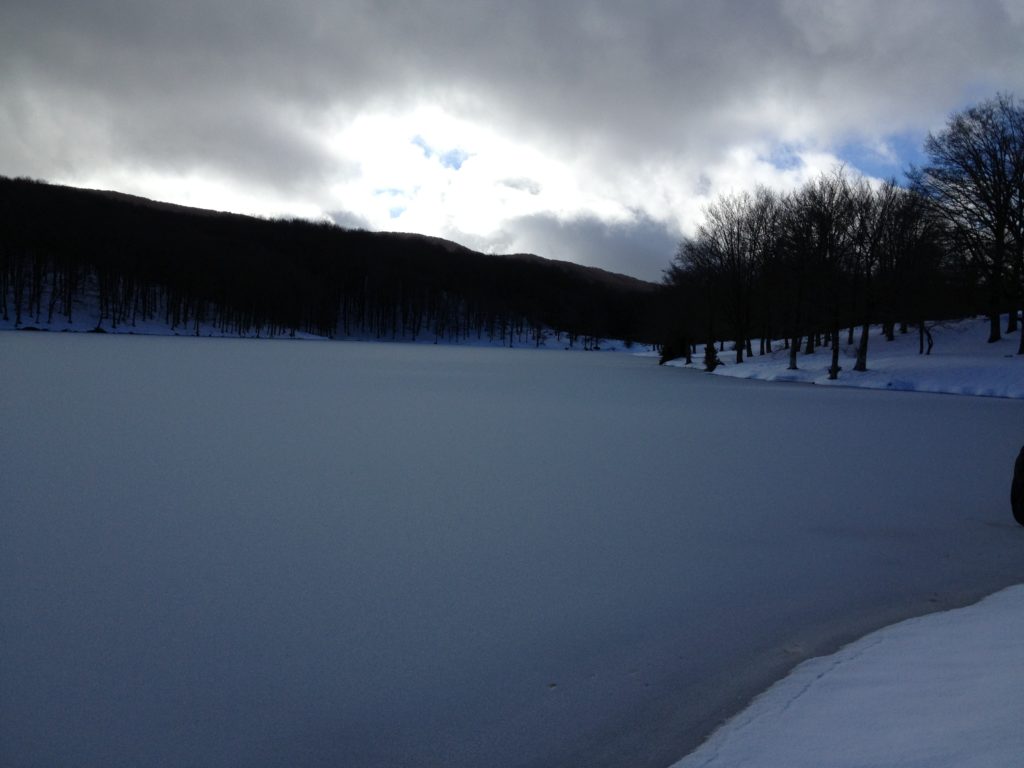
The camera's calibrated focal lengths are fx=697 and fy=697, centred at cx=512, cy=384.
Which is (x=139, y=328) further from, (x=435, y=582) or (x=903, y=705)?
(x=903, y=705)

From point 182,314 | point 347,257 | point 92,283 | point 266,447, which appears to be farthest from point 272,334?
point 266,447

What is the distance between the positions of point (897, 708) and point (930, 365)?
30.4 m

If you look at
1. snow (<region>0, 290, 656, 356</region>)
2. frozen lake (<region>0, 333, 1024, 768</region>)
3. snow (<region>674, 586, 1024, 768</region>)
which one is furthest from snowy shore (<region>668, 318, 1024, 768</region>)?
snow (<region>0, 290, 656, 356</region>)

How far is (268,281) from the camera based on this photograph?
11331 cm

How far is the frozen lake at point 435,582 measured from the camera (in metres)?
2.83

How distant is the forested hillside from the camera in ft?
276

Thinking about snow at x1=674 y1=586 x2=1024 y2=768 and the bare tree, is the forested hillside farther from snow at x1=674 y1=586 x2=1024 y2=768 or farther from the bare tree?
snow at x1=674 y1=586 x2=1024 y2=768

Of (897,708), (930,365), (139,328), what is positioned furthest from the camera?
(139,328)

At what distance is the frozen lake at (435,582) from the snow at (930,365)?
17326mm

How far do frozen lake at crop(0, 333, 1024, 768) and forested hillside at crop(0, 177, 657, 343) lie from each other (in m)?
58.8

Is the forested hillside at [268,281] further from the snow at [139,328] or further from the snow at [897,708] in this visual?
the snow at [897,708]

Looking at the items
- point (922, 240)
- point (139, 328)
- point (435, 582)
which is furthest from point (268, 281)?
point (435, 582)

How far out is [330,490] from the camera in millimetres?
6930

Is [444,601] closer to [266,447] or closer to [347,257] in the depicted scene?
[266,447]
